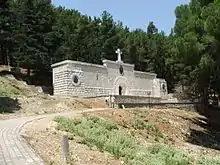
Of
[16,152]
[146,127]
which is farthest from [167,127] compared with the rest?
[16,152]

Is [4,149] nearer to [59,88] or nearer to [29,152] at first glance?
[29,152]

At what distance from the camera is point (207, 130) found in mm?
32531

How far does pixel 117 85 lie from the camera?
49.2 metres

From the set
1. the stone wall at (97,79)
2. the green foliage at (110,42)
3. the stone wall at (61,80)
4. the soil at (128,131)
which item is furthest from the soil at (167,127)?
the stone wall at (61,80)

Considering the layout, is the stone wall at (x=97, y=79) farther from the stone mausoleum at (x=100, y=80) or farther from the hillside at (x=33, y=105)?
the hillside at (x=33, y=105)

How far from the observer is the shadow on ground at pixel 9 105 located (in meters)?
27.4

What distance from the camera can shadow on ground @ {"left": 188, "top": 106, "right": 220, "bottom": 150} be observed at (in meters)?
27.3

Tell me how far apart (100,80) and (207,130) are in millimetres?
16959

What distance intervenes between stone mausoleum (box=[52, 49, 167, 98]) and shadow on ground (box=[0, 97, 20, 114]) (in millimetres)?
11817

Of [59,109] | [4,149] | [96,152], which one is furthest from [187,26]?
[4,149]

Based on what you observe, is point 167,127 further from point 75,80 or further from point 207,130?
point 75,80

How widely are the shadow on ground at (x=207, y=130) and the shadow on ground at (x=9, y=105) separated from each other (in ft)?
41.0

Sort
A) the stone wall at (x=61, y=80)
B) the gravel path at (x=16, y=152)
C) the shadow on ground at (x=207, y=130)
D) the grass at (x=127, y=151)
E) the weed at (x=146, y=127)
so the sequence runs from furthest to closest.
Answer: the stone wall at (x=61, y=80), the shadow on ground at (x=207, y=130), the weed at (x=146, y=127), the grass at (x=127, y=151), the gravel path at (x=16, y=152)

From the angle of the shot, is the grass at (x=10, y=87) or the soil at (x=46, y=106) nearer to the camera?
the soil at (x=46, y=106)
